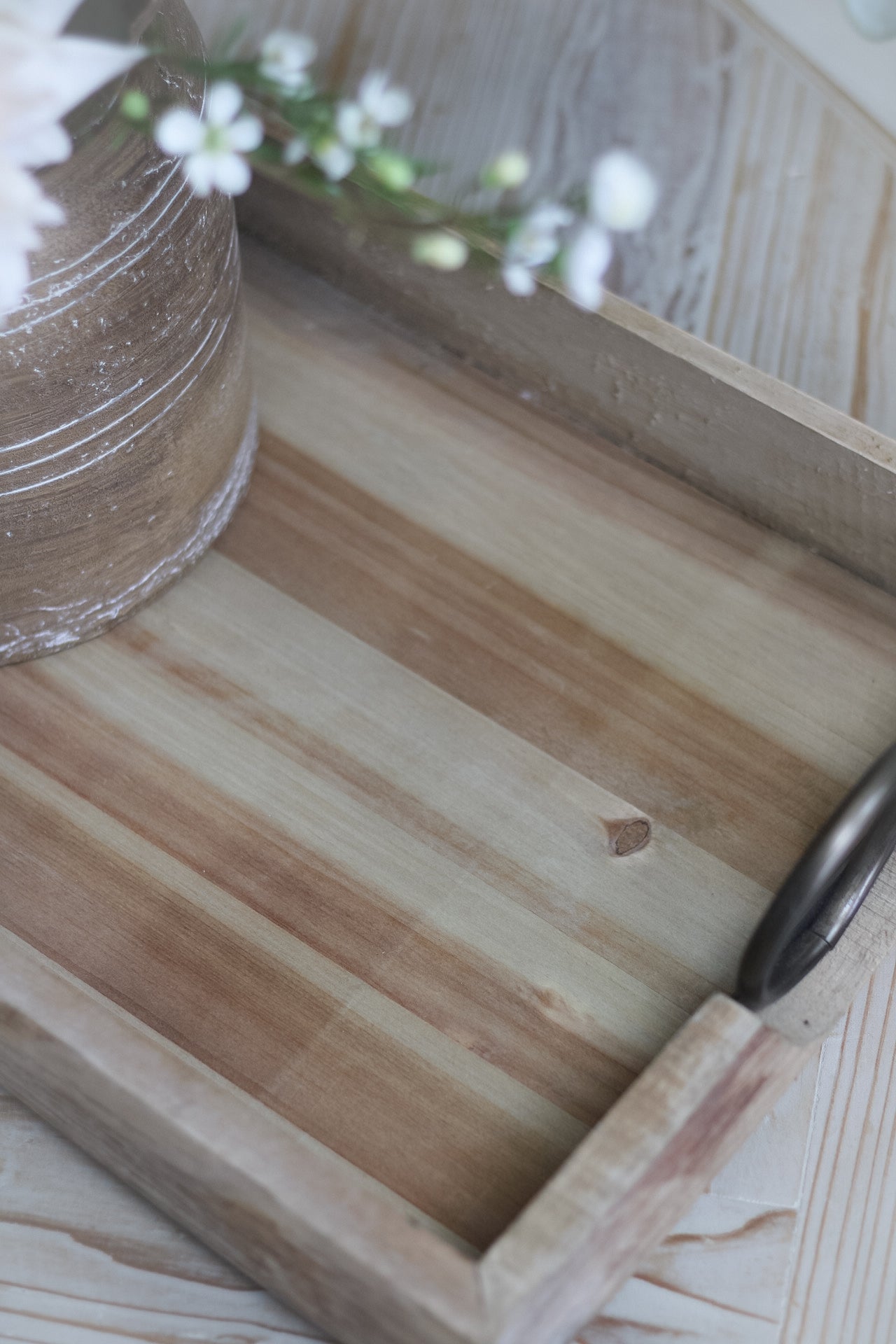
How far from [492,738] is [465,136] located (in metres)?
0.32

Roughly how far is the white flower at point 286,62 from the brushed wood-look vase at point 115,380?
39 millimetres

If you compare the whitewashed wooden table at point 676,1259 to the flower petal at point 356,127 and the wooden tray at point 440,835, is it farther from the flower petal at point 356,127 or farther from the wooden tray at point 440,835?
the flower petal at point 356,127

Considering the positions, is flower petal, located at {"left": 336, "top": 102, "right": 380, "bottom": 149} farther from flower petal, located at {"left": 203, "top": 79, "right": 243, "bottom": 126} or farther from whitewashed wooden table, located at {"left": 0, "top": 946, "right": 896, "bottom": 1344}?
whitewashed wooden table, located at {"left": 0, "top": 946, "right": 896, "bottom": 1344}

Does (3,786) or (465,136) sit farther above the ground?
(465,136)

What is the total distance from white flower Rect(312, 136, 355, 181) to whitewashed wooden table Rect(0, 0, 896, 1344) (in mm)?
276

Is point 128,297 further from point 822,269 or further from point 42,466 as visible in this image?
point 822,269

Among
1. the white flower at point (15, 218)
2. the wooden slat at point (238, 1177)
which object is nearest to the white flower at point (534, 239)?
the white flower at point (15, 218)

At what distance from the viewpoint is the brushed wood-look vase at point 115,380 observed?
1.05ft

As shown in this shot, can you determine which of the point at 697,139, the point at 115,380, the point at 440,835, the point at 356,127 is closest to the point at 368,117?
the point at 356,127

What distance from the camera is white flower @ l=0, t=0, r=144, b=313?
242mm

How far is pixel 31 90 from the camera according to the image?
0.80ft

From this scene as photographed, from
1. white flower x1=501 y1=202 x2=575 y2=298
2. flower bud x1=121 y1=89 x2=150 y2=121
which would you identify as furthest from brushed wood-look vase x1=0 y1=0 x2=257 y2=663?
white flower x1=501 y1=202 x2=575 y2=298

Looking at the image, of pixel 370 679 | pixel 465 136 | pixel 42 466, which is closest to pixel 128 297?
pixel 42 466

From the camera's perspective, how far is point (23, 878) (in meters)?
0.39
